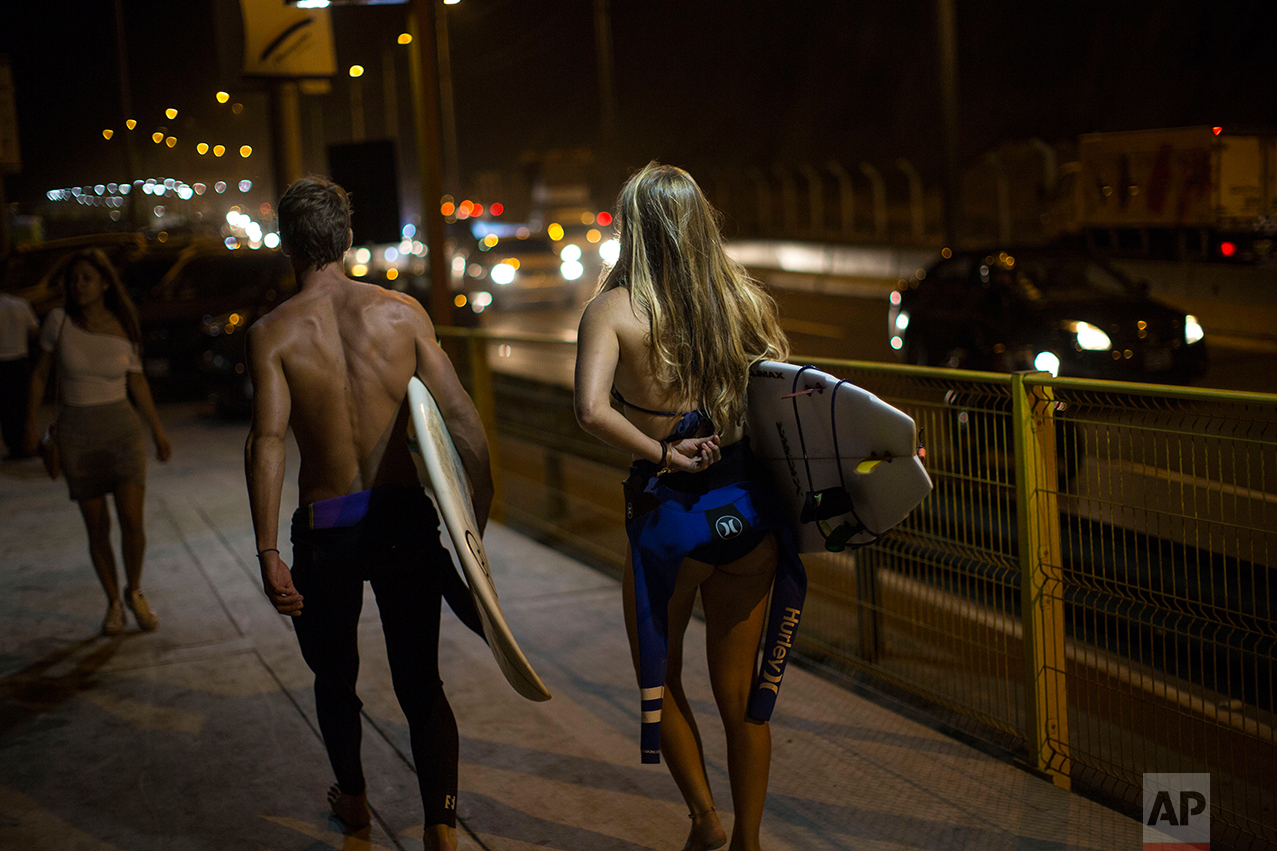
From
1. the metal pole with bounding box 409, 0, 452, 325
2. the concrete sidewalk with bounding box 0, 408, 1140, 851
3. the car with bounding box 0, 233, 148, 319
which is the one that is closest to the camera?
the concrete sidewalk with bounding box 0, 408, 1140, 851

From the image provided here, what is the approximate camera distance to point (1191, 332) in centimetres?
1217

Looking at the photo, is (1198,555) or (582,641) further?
(582,641)

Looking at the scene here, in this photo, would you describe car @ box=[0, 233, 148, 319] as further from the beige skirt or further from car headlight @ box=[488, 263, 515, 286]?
the beige skirt

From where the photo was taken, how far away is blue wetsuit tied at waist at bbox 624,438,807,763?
10.6 ft

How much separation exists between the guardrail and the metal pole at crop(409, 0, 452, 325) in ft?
20.5

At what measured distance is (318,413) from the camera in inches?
135

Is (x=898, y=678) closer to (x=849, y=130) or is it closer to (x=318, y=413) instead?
(x=318, y=413)

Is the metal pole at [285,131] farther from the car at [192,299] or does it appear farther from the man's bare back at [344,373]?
the man's bare back at [344,373]

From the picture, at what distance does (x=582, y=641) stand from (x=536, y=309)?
24.0m

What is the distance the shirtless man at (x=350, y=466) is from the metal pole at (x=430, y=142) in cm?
733

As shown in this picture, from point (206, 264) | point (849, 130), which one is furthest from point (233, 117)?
point (849, 130)

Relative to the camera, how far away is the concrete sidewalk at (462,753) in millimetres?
3924

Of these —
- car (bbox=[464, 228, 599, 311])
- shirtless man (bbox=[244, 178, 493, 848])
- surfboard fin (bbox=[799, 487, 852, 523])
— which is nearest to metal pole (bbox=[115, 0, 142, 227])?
car (bbox=[464, 228, 599, 311])

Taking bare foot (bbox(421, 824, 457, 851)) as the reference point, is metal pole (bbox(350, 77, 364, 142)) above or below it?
above
